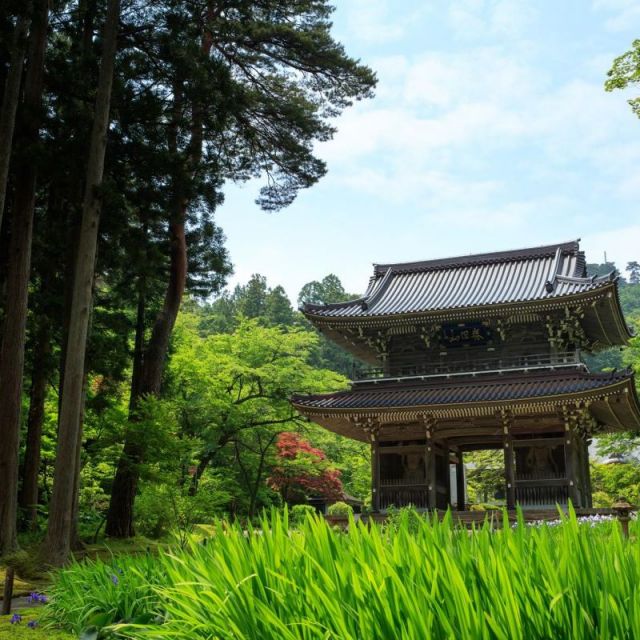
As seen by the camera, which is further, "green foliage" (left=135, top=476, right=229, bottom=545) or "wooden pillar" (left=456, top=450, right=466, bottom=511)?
"wooden pillar" (left=456, top=450, right=466, bottom=511)

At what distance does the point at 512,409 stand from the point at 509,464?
5.25 ft

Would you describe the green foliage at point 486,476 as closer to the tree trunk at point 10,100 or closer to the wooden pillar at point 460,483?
the wooden pillar at point 460,483

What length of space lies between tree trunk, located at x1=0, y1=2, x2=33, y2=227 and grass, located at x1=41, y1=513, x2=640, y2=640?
10.7 m

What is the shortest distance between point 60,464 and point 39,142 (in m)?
6.47

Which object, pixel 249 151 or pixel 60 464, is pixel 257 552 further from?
pixel 249 151

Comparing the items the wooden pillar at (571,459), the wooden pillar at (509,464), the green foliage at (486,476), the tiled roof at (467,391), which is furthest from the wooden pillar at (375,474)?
the green foliage at (486,476)

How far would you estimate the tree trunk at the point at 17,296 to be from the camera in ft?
41.3

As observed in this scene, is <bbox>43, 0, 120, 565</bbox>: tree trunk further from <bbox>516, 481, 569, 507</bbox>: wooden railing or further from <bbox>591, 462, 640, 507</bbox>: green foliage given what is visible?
<bbox>591, 462, 640, 507</bbox>: green foliage

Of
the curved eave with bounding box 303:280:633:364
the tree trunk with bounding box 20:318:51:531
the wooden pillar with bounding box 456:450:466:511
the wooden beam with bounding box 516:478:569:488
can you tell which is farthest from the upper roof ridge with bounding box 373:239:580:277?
the tree trunk with bounding box 20:318:51:531

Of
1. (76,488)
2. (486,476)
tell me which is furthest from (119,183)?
(486,476)

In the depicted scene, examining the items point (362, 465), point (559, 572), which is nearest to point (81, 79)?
point (559, 572)

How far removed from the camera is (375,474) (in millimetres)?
20922

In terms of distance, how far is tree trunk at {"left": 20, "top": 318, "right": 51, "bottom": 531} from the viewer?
18578 mm

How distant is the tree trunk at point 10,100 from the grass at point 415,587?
423 inches
